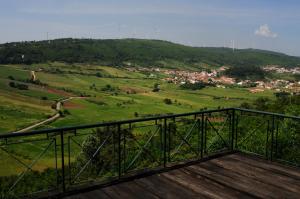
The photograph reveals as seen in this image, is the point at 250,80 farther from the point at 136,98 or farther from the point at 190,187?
the point at 190,187

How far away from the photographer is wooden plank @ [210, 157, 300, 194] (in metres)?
5.54

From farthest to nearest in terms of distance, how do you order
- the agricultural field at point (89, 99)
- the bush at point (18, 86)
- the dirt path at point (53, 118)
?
the bush at point (18, 86) < the agricultural field at point (89, 99) < the dirt path at point (53, 118)

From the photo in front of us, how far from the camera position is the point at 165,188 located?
523 centimetres

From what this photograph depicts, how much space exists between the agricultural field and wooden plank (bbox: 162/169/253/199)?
43.5 meters

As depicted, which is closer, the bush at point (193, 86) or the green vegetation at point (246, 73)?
the bush at point (193, 86)

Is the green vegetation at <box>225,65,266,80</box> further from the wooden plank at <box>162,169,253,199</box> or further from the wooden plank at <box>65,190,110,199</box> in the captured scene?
the wooden plank at <box>65,190,110,199</box>

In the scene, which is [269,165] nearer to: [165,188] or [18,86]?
[165,188]

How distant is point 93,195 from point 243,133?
39.1ft

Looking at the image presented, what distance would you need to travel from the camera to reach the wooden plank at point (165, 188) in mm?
4969

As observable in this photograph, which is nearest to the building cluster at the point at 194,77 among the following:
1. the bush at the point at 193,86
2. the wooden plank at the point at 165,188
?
the bush at the point at 193,86

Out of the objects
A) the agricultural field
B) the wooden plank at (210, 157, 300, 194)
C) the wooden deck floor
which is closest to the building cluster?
the agricultural field

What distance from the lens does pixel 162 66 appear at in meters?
156

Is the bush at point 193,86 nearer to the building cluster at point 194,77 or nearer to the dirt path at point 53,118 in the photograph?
the building cluster at point 194,77

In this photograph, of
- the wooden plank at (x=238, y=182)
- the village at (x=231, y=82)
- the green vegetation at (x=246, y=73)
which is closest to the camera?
the wooden plank at (x=238, y=182)
